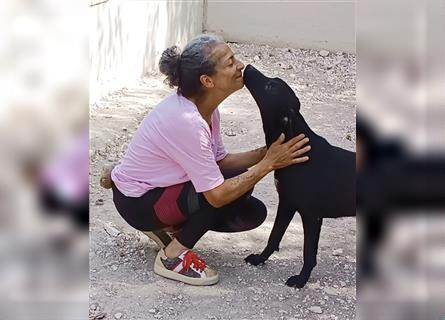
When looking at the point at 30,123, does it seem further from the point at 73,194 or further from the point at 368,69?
the point at 368,69

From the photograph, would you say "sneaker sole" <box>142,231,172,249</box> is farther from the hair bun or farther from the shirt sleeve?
the hair bun

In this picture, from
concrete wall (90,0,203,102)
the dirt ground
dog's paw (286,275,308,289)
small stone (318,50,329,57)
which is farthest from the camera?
small stone (318,50,329,57)

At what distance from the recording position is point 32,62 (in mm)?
991

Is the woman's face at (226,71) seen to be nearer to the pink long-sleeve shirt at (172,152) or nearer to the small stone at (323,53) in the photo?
the pink long-sleeve shirt at (172,152)

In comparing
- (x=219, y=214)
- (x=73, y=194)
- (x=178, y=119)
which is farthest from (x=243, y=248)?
(x=73, y=194)

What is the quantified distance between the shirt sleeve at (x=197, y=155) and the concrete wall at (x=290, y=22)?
203 inches

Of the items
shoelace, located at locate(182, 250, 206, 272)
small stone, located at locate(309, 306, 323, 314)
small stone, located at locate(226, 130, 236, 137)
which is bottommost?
small stone, located at locate(309, 306, 323, 314)

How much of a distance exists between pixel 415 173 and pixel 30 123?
1.78ft

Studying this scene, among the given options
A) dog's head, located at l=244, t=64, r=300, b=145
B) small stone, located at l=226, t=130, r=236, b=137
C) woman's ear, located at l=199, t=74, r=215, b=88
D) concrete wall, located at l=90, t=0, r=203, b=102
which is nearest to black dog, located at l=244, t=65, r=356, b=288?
dog's head, located at l=244, t=64, r=300, b=145

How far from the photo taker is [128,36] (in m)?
5.68

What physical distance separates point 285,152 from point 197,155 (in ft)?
1.07

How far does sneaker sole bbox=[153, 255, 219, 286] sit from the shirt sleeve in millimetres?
401

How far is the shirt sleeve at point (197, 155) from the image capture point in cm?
256

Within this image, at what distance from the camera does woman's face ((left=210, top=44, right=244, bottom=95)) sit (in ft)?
8.48
